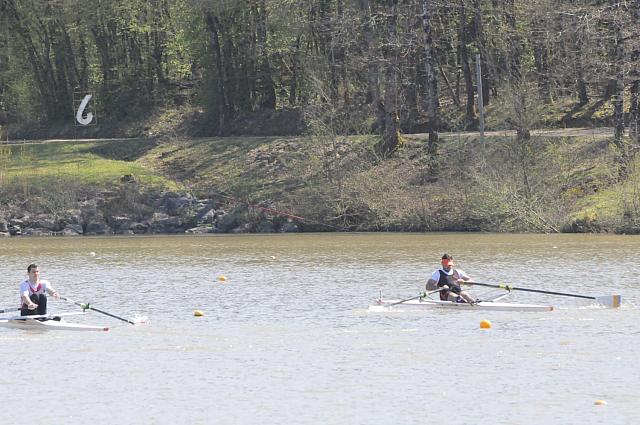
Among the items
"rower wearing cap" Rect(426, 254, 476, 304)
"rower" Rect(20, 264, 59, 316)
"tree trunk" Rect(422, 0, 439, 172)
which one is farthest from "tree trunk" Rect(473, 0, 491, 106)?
"rower" Rect(20, 264, 59, 316)

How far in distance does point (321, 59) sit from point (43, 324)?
1608 inches

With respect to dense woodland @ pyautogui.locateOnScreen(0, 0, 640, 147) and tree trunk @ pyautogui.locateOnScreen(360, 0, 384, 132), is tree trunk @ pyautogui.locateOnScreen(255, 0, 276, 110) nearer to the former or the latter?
dense woodland @ pyautogui.locateOnScreen(0, 0, 640, 147)

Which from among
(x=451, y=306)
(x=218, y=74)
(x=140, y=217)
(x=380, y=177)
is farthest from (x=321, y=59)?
(x=451, y=306)

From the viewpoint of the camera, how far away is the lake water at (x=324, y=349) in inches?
706

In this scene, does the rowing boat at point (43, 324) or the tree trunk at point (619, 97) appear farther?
the tree trunk at point (619, 97)

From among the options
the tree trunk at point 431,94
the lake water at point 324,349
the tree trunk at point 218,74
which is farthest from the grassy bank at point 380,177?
Result: the lake water at point 324,349

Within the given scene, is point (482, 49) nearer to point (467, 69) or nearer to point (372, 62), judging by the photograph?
point (467, 69)

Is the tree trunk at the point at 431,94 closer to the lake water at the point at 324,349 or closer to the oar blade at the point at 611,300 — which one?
the lake water at the point at 324,349

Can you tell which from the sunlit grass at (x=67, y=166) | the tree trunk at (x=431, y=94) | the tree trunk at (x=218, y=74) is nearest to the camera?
the tree trunk at (x=431, y=94)

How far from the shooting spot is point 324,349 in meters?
22.8

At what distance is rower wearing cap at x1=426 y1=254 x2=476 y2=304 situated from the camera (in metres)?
27.5

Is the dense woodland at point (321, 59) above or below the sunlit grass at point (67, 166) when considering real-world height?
above

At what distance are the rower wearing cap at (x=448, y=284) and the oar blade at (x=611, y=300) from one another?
3.07 m

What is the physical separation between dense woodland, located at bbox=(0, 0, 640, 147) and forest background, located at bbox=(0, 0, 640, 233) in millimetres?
146
